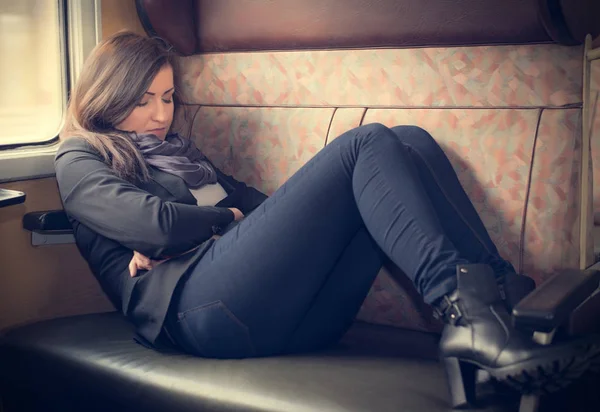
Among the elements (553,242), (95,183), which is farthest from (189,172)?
(553,242)

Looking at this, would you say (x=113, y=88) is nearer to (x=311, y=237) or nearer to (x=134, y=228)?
(x=134, y=228)

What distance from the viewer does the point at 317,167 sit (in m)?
1.45

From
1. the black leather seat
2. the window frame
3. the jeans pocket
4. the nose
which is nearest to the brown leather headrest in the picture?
the window frame

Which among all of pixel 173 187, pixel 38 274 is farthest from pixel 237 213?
pixel 38 274

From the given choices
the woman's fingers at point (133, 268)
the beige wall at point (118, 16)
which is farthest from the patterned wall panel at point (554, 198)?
the beige wall at point (118, 16)

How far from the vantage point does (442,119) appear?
5.91 ft

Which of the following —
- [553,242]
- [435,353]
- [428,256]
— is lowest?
[435,353]

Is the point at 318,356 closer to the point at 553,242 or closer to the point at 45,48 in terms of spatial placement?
the point at 553,242

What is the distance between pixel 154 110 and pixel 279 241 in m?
0.63

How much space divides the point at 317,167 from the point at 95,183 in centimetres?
53

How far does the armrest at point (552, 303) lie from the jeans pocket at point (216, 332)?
2.00 ft

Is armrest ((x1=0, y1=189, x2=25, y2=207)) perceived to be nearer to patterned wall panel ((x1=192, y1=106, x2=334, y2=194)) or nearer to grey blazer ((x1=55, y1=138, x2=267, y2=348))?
grey blazer ((x1=55, y1=138, x2=267, y2=348))

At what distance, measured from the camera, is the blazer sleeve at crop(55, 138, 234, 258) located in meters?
1.53

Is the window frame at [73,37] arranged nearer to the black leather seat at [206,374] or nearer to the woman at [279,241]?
the woman at [279,241]
